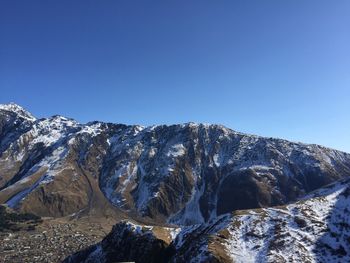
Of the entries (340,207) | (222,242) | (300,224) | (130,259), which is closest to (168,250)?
(130,259)

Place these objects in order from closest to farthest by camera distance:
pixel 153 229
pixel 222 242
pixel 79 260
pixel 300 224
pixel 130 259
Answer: pixel 222 242 < pixel 300 224 < pixel 130 259 < pixel 153 229 < pixel 79 260

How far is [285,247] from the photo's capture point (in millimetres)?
109062

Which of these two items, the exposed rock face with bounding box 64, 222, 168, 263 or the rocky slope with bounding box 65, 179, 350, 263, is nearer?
the rocky slope with bounding box 65, 179, 350, 263

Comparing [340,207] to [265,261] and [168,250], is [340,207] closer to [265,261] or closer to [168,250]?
[265,261]

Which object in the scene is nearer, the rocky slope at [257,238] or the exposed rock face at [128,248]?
the rocky slope at [257,238]

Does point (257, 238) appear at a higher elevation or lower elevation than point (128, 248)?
higher

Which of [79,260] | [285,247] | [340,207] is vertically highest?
[340,207]

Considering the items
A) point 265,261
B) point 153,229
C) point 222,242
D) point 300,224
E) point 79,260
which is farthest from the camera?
point 79,260

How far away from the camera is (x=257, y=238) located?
379 ft

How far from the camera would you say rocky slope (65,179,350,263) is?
107 m

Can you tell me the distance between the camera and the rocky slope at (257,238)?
350 feet

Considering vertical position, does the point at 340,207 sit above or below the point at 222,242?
above

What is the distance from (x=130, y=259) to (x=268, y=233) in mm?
43141

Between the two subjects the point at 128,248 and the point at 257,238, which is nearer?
the point at 257,238
